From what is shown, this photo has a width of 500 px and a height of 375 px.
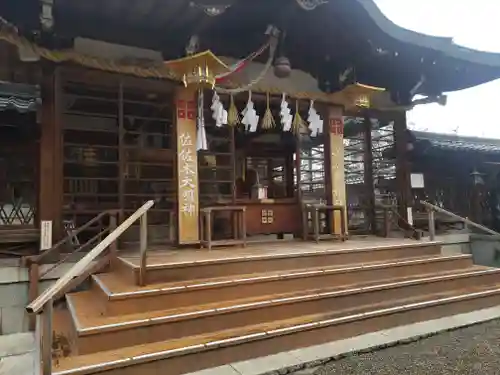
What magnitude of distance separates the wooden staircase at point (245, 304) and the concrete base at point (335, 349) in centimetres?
11

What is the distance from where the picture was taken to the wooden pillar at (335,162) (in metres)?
7.74

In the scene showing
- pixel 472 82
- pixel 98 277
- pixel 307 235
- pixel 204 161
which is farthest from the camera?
pixel 204 161

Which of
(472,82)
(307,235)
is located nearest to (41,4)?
(307,235)

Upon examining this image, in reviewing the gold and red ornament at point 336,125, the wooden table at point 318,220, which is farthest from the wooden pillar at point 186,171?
the gold and red ornament at point 336,125

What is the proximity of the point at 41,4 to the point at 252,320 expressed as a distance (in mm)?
4636

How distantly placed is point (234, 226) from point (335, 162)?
2.63 meters

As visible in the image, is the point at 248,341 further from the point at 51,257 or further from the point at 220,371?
the point at 51,257

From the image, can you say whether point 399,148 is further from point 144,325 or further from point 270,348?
point 144,325

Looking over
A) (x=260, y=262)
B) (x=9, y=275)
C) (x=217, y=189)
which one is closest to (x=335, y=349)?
(x=260, y=262)

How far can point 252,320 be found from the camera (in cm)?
396

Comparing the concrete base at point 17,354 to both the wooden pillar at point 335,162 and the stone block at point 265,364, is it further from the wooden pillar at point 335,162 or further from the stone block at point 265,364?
the wooden pillar at point 335,162

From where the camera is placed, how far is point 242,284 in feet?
14.0

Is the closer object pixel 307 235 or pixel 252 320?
pixel 252 320

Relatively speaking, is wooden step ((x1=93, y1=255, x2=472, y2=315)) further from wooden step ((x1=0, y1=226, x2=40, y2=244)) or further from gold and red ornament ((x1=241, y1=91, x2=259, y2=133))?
gold and red ornament ((x1=241, y1=91, x2=259, y2=133))
